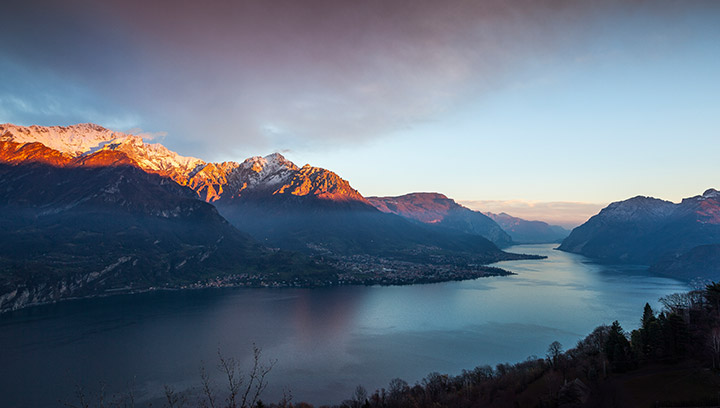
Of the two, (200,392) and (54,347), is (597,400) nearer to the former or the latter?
(200,392)

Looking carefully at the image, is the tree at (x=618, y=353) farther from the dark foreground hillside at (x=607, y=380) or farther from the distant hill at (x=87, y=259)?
the distant hill at (x=87, y=259)

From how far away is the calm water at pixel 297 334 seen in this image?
65.4 metres

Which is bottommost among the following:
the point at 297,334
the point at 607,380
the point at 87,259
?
the point at 297,334

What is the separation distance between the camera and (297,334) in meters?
94.4

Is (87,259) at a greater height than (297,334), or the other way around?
(87,259)

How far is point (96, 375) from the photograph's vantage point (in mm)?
66812

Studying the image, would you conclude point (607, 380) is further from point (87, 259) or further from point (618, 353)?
point (87, 259)

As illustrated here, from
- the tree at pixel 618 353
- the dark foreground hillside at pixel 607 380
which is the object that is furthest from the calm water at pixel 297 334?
the tree at pixel 618 353

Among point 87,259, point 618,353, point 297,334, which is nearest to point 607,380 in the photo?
point 618,353

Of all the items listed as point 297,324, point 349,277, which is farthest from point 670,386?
point 349,277

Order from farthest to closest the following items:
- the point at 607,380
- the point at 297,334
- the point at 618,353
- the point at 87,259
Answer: the point at 87,259 < the point at 297,334 < the point at 618,353 < the point at 607,380

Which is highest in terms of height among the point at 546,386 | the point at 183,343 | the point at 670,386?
the point at 670,386

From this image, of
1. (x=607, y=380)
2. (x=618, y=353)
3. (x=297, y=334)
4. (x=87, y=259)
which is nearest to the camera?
(x=607, y=380)

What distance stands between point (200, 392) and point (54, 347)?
4449 cm
